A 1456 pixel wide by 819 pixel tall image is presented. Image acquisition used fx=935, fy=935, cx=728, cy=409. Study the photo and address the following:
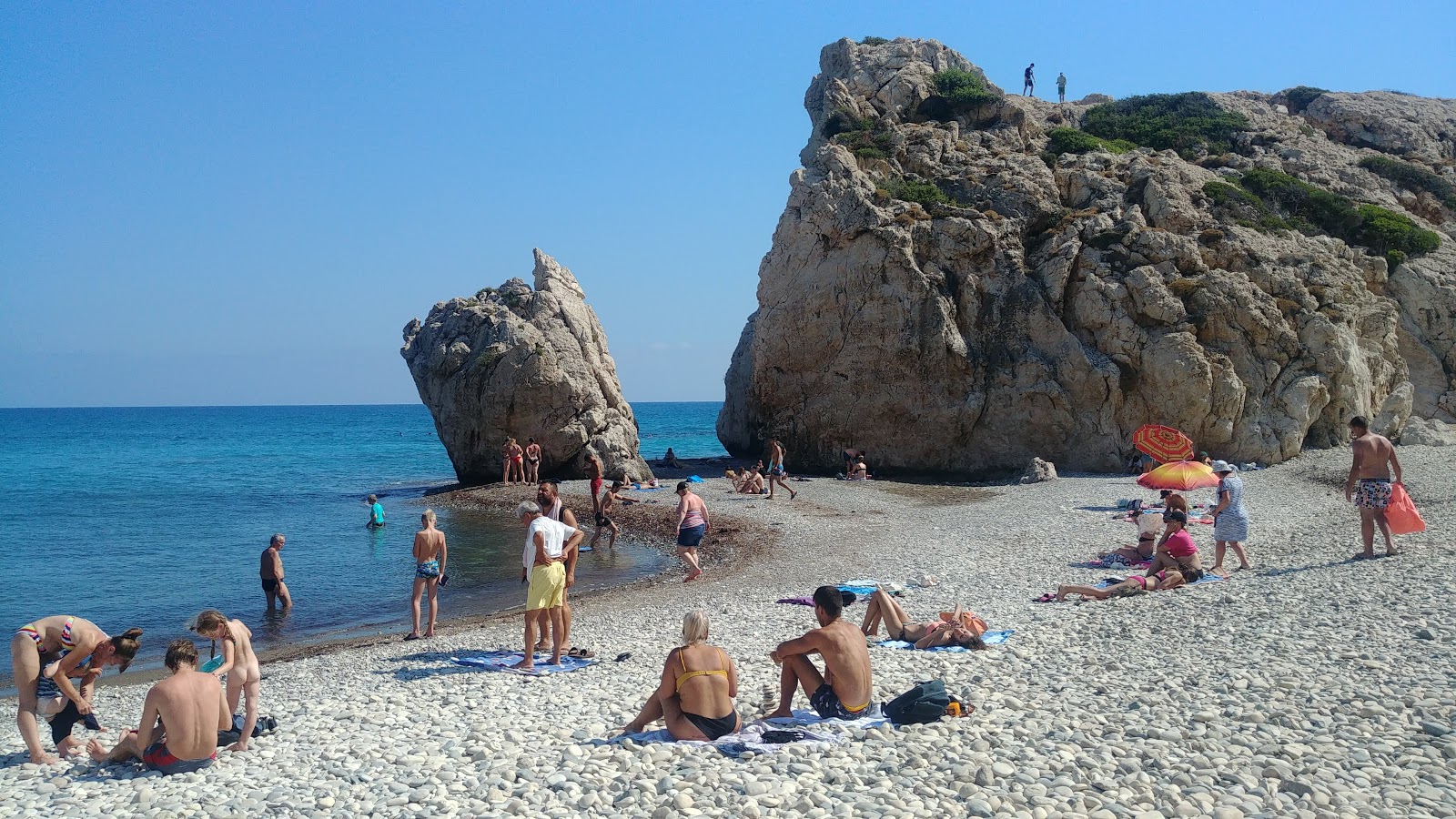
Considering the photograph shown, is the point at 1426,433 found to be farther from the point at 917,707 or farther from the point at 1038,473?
the point at 917,707

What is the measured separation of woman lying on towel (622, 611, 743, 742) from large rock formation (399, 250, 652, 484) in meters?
25.2

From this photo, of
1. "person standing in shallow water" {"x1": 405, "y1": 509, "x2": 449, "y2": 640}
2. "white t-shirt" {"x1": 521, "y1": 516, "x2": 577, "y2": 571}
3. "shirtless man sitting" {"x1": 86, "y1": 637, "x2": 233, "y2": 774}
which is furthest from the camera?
"person standing in shallow water" {"x1": 405, "y1": 509, "x2": 449, "y2": 640}

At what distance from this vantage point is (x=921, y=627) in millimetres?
10672

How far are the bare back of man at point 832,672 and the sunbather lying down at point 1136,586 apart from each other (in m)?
5.73

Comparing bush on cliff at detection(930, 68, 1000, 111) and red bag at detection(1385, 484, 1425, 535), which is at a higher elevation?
bush on cliff at detection(930, 68, 1000, 111)

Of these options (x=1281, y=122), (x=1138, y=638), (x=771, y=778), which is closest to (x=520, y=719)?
(x=771, y=778)

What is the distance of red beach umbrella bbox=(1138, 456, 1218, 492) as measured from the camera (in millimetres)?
18891

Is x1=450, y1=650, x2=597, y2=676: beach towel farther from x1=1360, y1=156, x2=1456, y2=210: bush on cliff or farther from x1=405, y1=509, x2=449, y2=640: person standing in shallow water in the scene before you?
x1=1360, y1=156, x2=1456, y2=210: bush on cliff

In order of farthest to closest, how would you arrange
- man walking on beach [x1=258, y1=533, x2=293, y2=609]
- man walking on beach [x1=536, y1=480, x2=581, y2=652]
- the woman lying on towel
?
man walking on beach [x1=258, y1=533, x2=293, y2=609] → man walking on beach [x1=536, y1=480, x2=581, y2=652] → the woman lying on towel

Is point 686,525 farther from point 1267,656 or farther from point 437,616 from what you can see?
point 1267,656

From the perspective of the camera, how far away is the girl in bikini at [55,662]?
762cm

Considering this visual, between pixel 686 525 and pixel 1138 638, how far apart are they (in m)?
8.89

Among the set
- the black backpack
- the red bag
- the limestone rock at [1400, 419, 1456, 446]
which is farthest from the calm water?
the limestone rock at [1400, 419, 1456, 446]

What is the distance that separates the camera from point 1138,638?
32.3 feet
